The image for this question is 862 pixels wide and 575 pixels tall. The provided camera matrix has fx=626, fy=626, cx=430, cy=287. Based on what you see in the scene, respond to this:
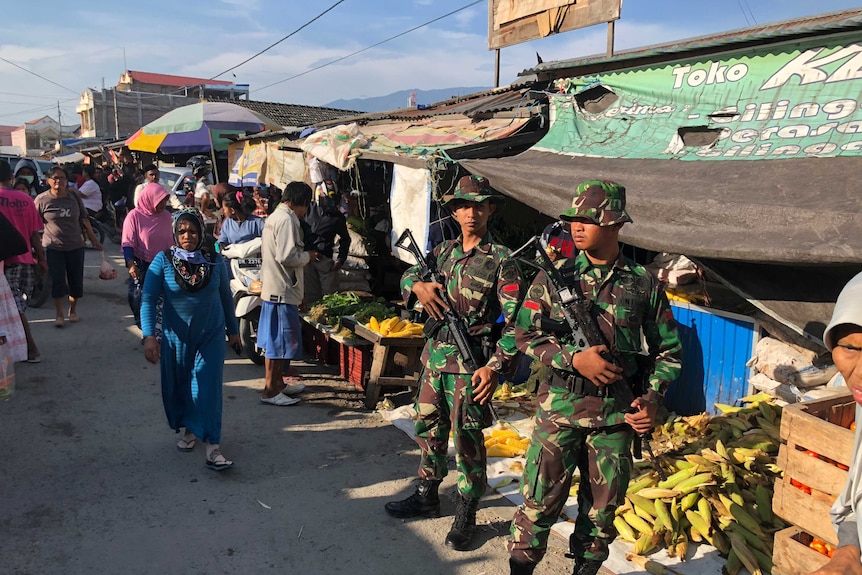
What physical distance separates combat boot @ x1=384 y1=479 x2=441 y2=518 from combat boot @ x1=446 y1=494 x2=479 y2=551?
33 cm

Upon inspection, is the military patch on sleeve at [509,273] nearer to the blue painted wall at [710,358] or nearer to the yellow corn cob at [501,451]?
the yellow corn cob at [501,451]

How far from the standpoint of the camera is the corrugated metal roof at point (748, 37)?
168 inches

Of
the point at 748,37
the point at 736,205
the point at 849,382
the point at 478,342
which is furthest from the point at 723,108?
the point at 849,382

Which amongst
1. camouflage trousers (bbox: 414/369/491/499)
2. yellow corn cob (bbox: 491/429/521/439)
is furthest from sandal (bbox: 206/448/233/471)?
yellow corn cob (bbox: 491/429/521/439)

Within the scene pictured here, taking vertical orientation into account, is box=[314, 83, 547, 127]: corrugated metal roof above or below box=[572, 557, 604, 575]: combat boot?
above

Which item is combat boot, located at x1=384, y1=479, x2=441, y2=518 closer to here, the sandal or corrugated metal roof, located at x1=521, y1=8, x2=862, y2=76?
the sandal

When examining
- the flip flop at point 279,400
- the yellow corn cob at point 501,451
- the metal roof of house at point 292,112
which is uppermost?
the metal roof of house at point 292,112

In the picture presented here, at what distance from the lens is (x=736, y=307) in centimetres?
552

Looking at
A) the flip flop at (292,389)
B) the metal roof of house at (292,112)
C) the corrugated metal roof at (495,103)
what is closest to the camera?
the flip flop at (292,389)

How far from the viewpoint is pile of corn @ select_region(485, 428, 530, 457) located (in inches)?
199

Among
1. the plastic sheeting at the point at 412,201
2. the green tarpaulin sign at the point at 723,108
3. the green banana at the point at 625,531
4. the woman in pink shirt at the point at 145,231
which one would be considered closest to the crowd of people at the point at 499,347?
the green banana at the point at 625,531

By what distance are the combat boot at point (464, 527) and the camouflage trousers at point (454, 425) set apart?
0.07 m

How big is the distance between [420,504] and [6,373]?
9.47ft

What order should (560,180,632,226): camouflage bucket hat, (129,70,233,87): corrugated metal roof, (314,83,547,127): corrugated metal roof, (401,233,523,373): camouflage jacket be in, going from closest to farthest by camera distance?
1. (560,180,632,226): camouflage bucket hat
2. (401,233,523,373): camouflage jacket
3. (314,83,547,127): corrugated metal roof
4. (129,70,233,87): corrugated metal roof
